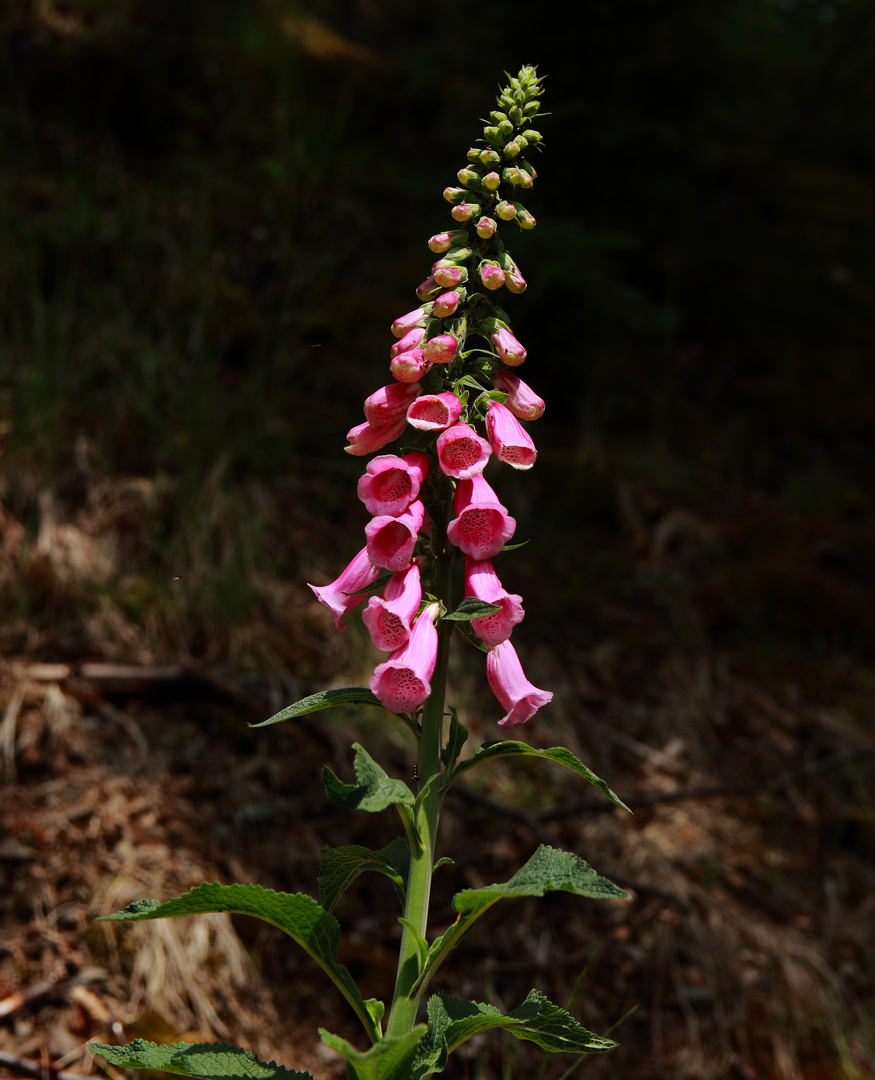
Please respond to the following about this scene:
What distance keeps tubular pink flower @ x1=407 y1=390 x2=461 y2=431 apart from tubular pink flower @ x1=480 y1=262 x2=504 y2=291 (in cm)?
20

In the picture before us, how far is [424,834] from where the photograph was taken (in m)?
1.35

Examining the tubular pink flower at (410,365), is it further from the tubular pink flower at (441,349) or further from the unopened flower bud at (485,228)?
the unopened flower bud at (485,228)

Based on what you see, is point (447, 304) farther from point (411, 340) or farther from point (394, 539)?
point (394, 539)

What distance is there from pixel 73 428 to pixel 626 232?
3503mm

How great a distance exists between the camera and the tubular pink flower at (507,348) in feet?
4.64

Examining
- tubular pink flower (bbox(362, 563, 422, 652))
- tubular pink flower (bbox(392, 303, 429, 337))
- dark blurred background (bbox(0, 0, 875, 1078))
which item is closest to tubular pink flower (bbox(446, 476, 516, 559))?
tubular pink flower (bbox(362, 563, 422, 652))

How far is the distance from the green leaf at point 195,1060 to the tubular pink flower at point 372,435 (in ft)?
3.20

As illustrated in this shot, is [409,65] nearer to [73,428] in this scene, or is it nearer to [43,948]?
[73,428]

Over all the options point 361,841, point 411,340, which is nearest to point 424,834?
point 411,340

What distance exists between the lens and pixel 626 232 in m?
5.35

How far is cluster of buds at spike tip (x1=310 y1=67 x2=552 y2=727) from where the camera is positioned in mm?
1356

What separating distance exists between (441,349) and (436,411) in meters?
0.10

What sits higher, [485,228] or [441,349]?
[485,228]

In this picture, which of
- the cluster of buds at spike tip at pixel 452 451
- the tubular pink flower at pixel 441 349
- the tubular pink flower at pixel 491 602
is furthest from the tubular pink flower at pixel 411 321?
the tubular pink flower at pixel 491 602
